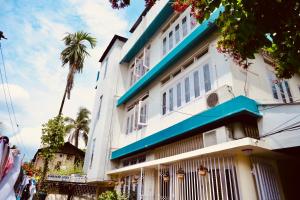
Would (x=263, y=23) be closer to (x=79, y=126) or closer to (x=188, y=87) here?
(x=188, y=87)

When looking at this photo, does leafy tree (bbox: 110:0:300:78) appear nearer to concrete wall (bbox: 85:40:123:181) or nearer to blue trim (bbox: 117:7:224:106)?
blue trim (bbox: 117:7:224:106)

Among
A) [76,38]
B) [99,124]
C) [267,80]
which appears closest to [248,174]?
[267,80]

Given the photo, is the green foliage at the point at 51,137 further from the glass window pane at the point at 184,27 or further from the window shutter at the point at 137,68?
the glass window pane at the point at 184,27

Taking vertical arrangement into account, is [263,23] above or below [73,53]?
below

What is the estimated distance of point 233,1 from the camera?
3.03 meters

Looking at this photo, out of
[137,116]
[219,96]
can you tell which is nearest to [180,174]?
[219,96]

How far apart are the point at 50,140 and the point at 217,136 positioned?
1060cm

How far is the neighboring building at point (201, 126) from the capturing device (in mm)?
5352

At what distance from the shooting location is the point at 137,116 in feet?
41.1

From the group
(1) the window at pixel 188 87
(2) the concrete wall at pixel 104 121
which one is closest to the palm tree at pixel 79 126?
(2) the concrete wall at pixel 104 121

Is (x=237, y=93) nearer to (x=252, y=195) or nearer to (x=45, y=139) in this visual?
(x=252, y=195)

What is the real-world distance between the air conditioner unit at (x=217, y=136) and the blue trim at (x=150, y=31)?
7507 mm

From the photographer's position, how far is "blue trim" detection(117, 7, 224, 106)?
24.4 ft

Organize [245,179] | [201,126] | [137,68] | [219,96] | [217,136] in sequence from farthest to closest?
[137,68]
[201,126]
[219,96]
[217,136]
[245,179]
